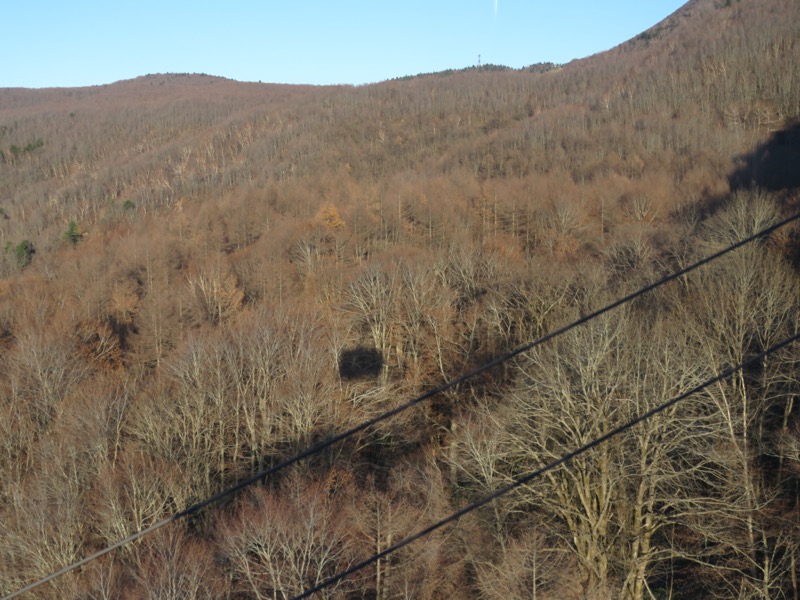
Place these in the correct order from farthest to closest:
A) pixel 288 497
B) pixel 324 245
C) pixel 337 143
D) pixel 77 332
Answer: pixel 337 143, pixel 324 245, pixel 77 332, pixel 288 497

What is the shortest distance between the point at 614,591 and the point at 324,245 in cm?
3386

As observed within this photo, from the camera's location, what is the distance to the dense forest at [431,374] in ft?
42.7

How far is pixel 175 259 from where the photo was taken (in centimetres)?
4594

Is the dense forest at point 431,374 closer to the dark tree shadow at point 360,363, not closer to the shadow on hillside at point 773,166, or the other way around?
the dark tree shadow at point 360,363

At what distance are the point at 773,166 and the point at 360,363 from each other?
35.9 m

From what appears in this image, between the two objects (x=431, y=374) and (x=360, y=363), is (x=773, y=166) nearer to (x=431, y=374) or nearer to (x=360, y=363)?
(x=431, y=374)

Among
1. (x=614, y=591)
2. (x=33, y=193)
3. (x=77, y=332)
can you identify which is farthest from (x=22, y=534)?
(x=33, y=193)

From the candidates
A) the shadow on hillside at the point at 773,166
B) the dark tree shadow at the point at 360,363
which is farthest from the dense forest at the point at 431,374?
the shadow on hillside at the point at 773,166

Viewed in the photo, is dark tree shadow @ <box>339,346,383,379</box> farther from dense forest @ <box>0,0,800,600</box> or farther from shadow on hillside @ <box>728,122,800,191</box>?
shadow on hillside @ <box>728,122,800,191</box>

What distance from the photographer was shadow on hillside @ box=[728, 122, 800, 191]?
132 ft

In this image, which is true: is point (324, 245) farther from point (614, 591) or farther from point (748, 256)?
point (614, 591)

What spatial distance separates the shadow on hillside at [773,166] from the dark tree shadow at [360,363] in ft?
82.4

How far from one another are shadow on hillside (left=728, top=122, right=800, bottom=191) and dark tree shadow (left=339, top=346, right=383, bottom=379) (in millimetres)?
25103

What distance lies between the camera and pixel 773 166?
44.7 metres
